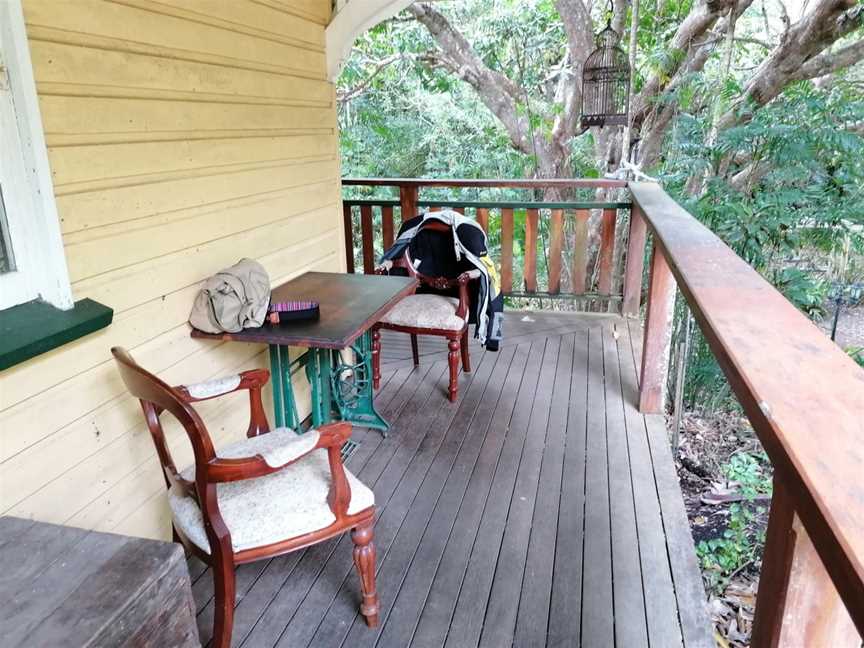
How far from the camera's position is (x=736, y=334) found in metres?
1.17

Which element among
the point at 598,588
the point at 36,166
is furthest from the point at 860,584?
the point at 36,166

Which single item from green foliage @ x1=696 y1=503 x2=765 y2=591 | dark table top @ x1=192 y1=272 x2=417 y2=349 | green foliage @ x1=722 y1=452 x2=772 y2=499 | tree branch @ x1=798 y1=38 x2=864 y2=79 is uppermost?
tree branch @ x1=798 y1=38 x2=864 y2=79

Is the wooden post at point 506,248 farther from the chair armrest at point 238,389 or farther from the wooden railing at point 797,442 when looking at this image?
the chair armrest at point 238,389

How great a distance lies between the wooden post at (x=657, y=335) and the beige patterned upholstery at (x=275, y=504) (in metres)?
1.75

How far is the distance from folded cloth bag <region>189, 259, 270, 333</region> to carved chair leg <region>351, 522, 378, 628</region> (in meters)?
0.80

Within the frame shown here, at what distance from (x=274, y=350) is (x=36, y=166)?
1.00 m

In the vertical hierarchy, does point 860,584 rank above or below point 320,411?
above

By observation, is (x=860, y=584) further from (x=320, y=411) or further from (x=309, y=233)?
(x=309, y=233)

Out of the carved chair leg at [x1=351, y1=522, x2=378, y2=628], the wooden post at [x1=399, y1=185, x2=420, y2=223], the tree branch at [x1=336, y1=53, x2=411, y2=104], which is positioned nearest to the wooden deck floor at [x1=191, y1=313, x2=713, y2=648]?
the carved chair leg at [x1=351, y1=522, x2=378, y2=628]

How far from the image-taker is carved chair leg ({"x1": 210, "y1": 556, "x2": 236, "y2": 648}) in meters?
1.50

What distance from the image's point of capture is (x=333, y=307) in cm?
230

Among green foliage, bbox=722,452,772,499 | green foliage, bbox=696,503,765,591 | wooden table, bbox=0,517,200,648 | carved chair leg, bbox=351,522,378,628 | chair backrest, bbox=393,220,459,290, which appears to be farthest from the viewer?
chair backrest, bbox=393,220,459,290

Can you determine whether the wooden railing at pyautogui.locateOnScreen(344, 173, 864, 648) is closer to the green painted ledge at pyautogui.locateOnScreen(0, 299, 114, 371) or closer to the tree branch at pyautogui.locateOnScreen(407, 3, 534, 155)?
the green painted ledge at pyautogui.locateOnScreen(0, 299, 114, 371)

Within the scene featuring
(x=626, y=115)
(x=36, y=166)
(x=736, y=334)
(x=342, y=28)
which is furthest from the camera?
(x=626, y=115)
